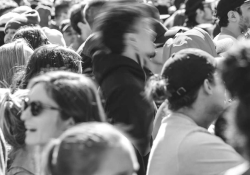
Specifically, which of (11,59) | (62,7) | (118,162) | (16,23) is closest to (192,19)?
(16,23)

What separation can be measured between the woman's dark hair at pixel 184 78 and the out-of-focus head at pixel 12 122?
0.75 meters

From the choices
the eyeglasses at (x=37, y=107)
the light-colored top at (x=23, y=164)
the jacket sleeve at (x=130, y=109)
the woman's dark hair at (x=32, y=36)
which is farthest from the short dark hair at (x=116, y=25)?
the woman's dark hair at (x=32, y=36)

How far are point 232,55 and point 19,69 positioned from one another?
2668 millimetres

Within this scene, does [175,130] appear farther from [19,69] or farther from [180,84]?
[19,69]

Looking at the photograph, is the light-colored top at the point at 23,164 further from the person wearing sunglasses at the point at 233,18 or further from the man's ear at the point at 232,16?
the man's ear at the point at 232,16

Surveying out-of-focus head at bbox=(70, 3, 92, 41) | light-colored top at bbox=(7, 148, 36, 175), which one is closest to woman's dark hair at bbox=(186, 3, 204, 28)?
out-of-focus head at bbox=(70, 3, 92, 41)

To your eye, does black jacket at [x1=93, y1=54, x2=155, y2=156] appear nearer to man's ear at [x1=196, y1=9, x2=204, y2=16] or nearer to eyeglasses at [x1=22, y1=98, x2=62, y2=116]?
eyeglasses at [x1=22, y1=98, x2=62, y2=116]

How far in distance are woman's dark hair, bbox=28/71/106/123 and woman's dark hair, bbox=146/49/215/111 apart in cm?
64

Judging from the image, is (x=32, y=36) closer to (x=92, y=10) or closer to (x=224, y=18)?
(x=92, y=10)

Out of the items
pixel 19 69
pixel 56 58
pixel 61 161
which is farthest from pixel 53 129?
pixel 19 69

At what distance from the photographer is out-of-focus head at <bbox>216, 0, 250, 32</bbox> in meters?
5.17

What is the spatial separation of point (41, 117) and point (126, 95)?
0.92m

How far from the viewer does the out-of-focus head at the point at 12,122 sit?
2836 mm

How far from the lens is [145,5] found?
352 cm
